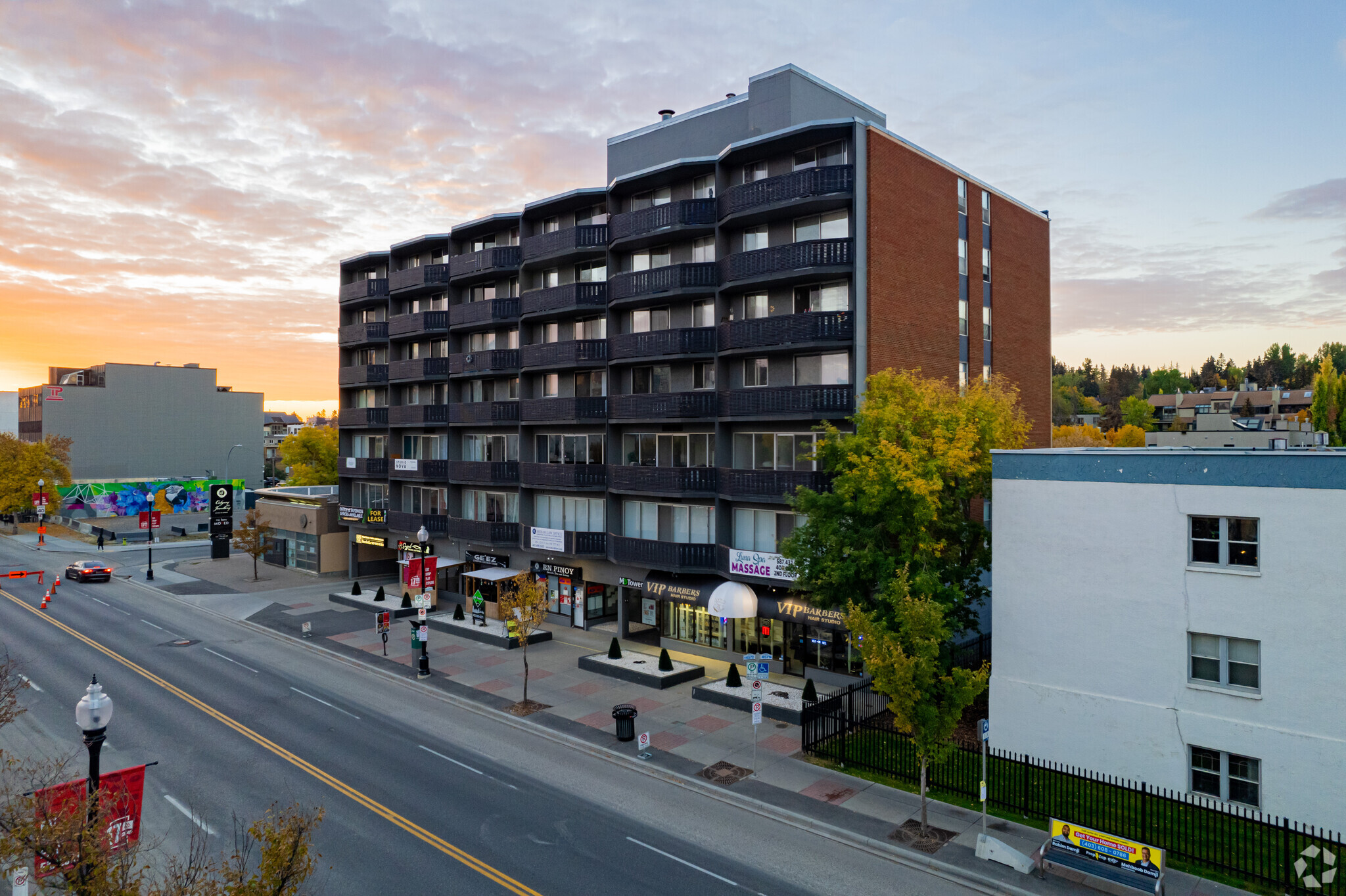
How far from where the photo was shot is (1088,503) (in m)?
21.3

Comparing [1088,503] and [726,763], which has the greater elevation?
[1088,503]

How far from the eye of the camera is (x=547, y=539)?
39500 mm

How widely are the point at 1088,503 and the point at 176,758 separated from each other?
26905mm

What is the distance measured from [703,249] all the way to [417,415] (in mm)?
23905

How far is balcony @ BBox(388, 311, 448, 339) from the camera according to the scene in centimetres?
4856

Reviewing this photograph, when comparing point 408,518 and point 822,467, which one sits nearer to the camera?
point 822,467

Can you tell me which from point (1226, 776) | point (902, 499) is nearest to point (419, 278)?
point (902, 499)

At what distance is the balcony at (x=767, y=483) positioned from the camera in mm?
29766

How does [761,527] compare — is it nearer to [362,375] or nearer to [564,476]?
[564,476]

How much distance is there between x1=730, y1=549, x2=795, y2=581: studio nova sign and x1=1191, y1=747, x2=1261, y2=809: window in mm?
13515

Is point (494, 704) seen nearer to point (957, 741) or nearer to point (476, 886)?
point (476, 886)

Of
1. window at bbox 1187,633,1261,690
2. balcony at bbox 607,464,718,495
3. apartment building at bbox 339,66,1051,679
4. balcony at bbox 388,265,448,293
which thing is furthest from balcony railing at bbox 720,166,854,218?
balcony at bbox 388,265,448,293

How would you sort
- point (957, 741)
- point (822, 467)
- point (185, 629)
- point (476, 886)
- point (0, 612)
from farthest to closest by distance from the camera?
point (0, 612) < point (185, 629) < point (822, 467) < point (957, 741) < point (476, 886)

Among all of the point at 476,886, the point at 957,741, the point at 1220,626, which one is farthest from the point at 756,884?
the point at 1220,626
